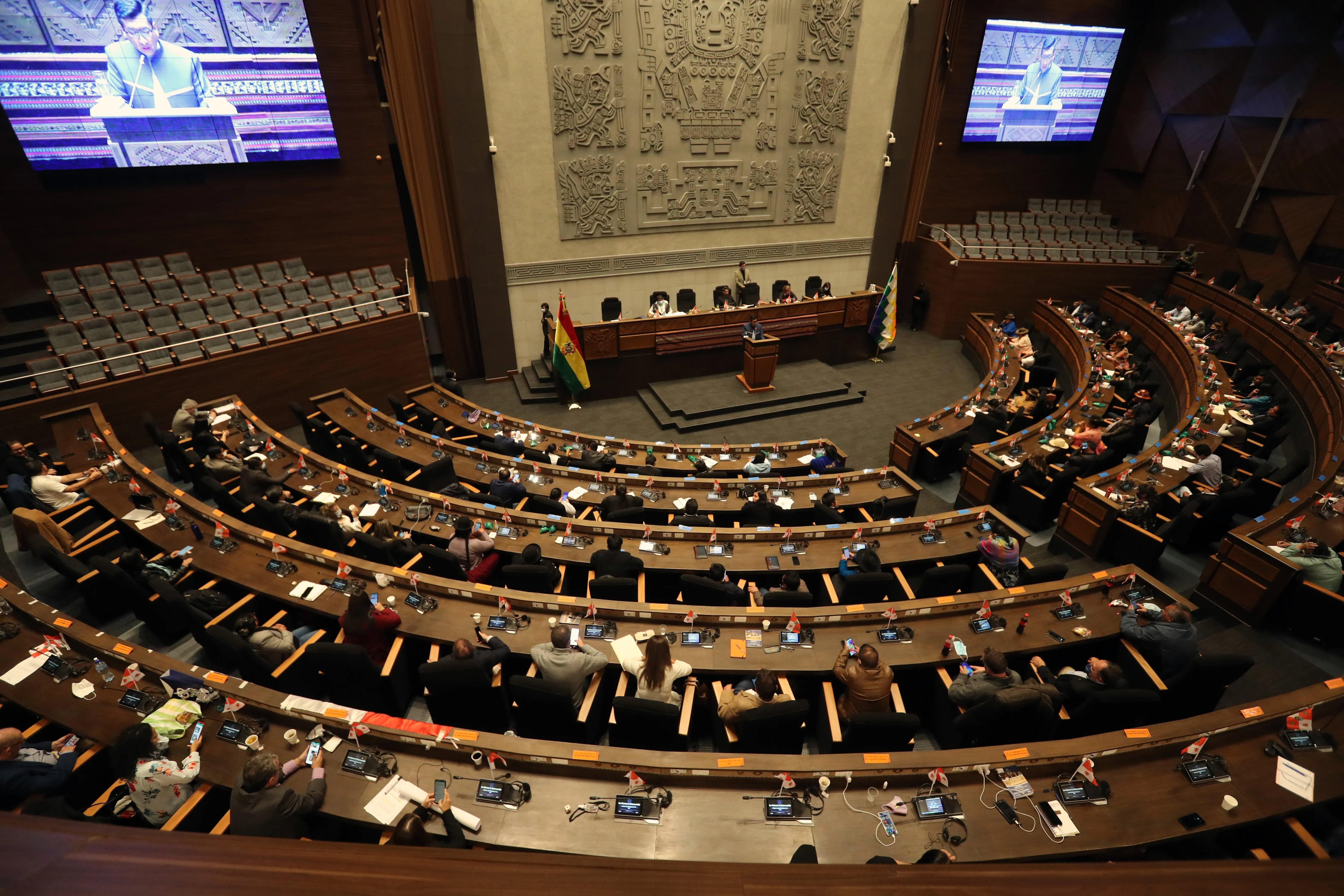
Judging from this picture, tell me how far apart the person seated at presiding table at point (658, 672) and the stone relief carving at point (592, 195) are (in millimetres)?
9196

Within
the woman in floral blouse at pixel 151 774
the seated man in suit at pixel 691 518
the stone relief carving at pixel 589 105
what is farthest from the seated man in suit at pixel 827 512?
the stone relief carving at pixel 589 105

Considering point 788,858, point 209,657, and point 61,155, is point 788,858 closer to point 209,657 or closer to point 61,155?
point 209,657

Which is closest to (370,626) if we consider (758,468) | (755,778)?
(755,778)

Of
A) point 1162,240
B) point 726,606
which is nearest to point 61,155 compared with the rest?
point 726,606

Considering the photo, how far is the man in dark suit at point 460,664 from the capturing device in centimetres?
415

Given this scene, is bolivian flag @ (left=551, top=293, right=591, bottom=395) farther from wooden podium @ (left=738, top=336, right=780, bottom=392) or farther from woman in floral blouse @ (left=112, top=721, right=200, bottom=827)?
woman in floral blouse @ (left=112, top=721, right=200, bottom=827)

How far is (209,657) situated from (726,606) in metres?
4.02

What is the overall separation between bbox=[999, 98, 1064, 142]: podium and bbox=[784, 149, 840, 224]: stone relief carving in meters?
4.91

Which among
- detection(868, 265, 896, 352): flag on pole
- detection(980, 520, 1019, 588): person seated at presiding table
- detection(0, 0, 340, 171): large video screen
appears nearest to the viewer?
detection(980, 520, 1019, 588): person seated at presiding table

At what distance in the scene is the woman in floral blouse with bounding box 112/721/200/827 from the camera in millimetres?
3393

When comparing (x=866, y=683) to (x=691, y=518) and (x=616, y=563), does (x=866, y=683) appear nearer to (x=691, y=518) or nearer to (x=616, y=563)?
(x=616, y=563)

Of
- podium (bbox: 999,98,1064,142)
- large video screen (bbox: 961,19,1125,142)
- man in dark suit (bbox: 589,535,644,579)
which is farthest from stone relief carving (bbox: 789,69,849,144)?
man in dark suit (bbox: 589,535,644,579)

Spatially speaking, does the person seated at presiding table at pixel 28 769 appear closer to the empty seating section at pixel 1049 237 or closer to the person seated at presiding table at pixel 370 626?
the person seated at presiding table at pixel 370 626

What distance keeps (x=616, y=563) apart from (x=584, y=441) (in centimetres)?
356
